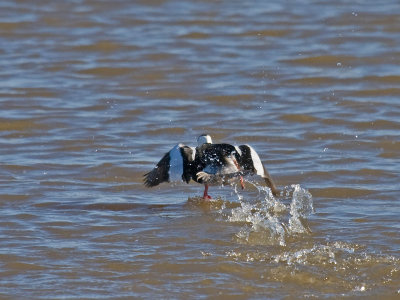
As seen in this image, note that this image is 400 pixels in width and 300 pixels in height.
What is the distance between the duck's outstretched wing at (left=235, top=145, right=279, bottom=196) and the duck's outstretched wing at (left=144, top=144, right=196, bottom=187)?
0.44m

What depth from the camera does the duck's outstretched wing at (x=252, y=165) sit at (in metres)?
8.29

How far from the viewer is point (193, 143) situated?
10.5 m

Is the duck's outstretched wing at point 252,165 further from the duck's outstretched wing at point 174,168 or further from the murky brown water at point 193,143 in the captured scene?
the duck's outstretched wing at point 174,168

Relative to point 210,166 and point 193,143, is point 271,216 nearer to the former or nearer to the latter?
point 210,166

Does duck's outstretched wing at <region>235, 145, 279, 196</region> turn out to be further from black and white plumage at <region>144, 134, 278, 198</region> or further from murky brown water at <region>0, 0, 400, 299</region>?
murky brown water at <region>0, 0, 400, 299</region>

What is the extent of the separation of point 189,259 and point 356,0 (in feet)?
37.4

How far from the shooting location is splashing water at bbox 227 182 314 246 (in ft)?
23.7

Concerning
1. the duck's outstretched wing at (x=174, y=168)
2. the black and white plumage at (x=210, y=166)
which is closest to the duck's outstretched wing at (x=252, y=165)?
the black and white plumage at (x=210, y=166)

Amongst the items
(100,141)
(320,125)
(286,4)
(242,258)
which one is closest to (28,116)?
(100,141)

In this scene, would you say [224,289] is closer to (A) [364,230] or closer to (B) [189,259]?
(B) [189,259]

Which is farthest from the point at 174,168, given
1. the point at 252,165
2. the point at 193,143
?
the point at 193,143

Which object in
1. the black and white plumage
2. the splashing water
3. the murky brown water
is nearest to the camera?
the murky brown water

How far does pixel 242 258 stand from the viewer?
22.2 ft

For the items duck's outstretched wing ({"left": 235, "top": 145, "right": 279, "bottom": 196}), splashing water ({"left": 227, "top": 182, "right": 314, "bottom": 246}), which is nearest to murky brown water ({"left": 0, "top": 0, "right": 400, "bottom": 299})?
splashing water ({"left": 227, "top": 182, "right": 314, "bottom": 246})
